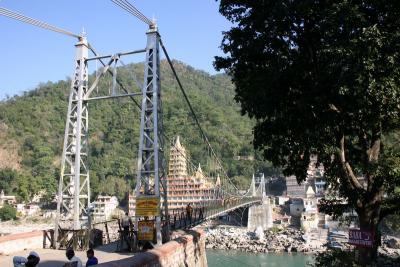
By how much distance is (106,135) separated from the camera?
311ft

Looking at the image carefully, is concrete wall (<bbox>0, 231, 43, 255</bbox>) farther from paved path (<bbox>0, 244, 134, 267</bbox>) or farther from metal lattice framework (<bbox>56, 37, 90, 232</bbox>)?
metal lattice framework (<bbox>56, 37, 90, 232</bbox>)

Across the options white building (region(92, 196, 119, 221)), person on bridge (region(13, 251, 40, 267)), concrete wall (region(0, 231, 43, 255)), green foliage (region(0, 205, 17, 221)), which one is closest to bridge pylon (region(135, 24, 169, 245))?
concrete wall (region(0, 231, 43, 255))

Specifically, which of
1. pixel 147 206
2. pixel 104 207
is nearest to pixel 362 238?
pixel 147 206

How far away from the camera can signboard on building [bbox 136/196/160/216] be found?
32.7ft

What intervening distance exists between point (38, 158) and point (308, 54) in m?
85.3

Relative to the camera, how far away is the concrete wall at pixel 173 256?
6573 mm

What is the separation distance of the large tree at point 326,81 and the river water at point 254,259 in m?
24.3

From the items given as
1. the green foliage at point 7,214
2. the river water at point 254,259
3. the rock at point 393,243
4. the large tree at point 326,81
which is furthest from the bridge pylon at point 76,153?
the green foliage at point 7,214

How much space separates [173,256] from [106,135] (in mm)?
88312

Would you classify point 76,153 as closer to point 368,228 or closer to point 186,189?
point 368,228

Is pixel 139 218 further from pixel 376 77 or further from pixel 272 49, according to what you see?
pixel 376 77

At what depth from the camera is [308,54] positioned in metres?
6.73

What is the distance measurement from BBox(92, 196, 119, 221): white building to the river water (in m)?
25.5

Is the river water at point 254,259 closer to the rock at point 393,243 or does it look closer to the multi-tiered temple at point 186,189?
the rock at point 393,243
